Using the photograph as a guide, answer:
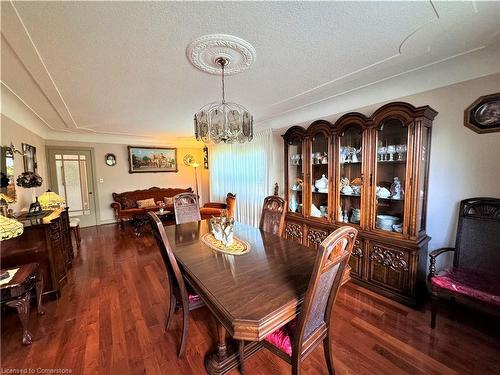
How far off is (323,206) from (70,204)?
19.5 feet

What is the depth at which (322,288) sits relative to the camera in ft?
3.69

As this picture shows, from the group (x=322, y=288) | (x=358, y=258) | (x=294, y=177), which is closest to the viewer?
(x=322, y=288)

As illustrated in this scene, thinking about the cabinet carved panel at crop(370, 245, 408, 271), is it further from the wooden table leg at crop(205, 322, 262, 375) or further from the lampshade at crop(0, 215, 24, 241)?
the lampshade at crop(0, 215, 24, 241)

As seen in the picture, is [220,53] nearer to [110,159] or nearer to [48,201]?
[48,201]

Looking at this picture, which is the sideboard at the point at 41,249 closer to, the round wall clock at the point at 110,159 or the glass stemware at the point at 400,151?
the round wall clock at the point at 110,159

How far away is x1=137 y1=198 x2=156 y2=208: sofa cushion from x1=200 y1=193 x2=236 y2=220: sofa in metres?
1.43

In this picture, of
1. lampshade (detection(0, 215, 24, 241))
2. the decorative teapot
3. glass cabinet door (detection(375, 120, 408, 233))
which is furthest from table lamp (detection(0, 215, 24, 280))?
glass cabinet door (detection(375, 120, 408, 233))

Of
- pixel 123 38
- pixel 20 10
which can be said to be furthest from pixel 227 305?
pixel 20 10

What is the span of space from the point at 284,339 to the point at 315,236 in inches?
71.8

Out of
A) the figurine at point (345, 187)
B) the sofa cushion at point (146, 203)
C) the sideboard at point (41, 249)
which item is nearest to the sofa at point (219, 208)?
the sofa cushion at point (146, 203)

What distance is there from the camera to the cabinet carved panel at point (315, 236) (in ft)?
9.21

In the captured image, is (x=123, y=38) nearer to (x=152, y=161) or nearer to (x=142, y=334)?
(x=142, y=334)

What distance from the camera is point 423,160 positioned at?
2127mm

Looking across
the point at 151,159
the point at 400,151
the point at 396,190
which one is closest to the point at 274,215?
the point at 396,190
